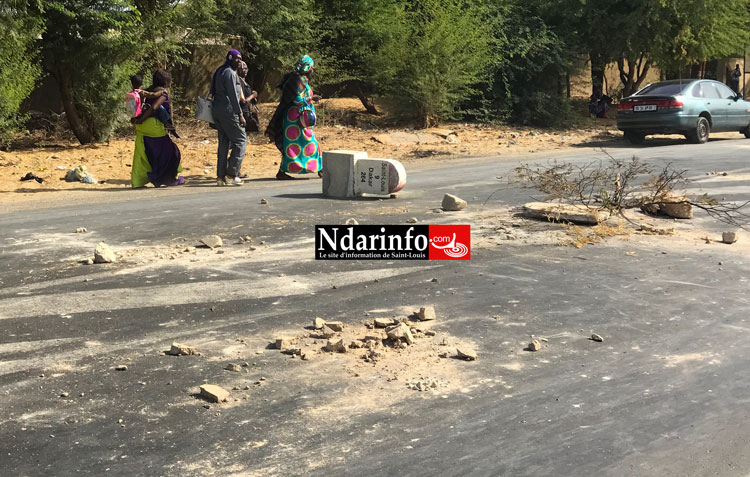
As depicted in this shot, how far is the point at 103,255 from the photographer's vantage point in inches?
279

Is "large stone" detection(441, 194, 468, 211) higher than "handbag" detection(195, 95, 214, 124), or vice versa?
"handbag" detection(195, 95, 214, 124)

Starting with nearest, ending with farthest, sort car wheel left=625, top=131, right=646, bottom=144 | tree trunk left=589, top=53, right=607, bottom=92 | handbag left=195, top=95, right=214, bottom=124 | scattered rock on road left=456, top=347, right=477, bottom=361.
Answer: scattered rock on road left=456, top=347, right=477, bottom=361 → handbag left=195, top=95, right=214, bottom=124 → car wheel left=625, top=131, right=646, bottom=144 → tree trunk left=589, top=53, right=607, bottom=92

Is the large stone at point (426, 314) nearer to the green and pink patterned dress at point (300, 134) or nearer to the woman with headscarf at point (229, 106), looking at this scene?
the woman with headscarf at point (229, 106)

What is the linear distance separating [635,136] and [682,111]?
1.42 meters

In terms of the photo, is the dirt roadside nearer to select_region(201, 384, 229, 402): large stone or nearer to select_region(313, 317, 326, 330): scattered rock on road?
select_region(313, 317, 326, 330): scattered rock on road

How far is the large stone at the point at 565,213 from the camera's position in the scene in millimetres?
8477

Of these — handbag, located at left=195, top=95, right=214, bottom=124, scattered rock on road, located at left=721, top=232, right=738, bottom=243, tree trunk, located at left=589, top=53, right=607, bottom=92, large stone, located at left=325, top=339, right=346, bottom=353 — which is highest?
A: tree trunk, located at left=589, top=53, right=607, bottom=92

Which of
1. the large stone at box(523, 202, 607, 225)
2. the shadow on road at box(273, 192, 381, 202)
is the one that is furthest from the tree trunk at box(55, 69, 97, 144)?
the large stone at box(523, 202, 607, 225)

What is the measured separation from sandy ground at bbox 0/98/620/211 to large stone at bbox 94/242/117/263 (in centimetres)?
471

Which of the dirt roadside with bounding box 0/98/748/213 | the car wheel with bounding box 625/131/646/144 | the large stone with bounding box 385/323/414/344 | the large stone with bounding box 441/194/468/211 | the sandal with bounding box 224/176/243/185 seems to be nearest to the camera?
the large stone with bounding box 385/323/414/344

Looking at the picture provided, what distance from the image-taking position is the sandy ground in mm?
13357

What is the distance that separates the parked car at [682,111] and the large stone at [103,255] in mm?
14642

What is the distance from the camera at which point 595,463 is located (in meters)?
3.53

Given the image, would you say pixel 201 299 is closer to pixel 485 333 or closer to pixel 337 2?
pixel 485 333
